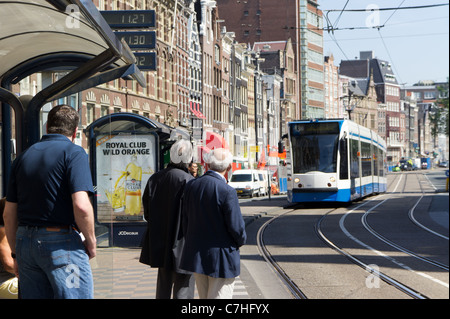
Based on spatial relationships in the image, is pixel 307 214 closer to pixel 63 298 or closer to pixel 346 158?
pixel 346 158

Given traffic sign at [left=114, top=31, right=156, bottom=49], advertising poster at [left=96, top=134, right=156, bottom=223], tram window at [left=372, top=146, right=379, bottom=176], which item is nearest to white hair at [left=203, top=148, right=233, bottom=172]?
traffic sign at [left=114, top=31, right=156, bottom=49]

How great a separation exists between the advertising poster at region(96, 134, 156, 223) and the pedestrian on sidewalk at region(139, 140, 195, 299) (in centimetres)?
825

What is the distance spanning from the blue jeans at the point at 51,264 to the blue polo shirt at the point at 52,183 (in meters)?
0.08

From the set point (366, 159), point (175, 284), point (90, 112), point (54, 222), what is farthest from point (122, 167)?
point (90, 112)

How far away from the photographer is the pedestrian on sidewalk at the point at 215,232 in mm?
6195

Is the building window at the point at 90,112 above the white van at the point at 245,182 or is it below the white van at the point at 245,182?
above

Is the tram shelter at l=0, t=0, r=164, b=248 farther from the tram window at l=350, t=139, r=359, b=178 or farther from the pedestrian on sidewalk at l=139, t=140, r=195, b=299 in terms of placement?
the tram window at l=350, t=139, r=359, b=178

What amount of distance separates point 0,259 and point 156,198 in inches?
57.3

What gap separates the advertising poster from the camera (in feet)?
51.9

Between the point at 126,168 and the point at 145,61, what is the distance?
2.14 metres

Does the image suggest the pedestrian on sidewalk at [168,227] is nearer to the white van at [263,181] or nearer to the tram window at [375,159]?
the tram window at [375,159]

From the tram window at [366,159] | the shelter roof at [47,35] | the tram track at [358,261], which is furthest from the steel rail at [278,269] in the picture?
the tram window at [366,159]

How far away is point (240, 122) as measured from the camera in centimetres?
7919

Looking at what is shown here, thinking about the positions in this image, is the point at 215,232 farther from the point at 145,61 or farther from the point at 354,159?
Result: the point at 354,159
